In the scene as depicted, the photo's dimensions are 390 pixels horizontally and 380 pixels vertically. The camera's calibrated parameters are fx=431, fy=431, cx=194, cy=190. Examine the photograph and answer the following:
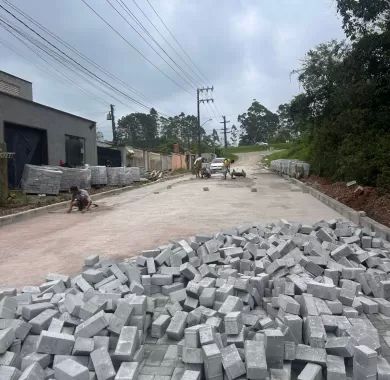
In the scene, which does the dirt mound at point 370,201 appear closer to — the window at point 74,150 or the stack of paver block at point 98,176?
the stack of paver block at point 98,176

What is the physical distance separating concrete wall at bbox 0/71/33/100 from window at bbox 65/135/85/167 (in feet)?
13.4

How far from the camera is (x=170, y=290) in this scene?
15.2 feet

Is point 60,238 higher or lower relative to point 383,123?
lower

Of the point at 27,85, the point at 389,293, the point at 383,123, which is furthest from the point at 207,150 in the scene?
the point at 389,293

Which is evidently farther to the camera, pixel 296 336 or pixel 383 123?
pixel 383 123

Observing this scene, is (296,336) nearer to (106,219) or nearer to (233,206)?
(106,219)

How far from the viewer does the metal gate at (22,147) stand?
17.1 meters

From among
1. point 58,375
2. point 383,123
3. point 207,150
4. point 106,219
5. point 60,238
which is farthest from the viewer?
point 207,150

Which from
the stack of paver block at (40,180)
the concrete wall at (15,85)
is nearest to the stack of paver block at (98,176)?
the stack of paver block at (40,180)

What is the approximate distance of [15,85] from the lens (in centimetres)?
2473

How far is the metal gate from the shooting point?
17109mm

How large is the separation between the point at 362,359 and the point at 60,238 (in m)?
6.78

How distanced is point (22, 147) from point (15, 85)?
332 inches

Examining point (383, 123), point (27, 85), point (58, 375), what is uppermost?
point (27, 85)
